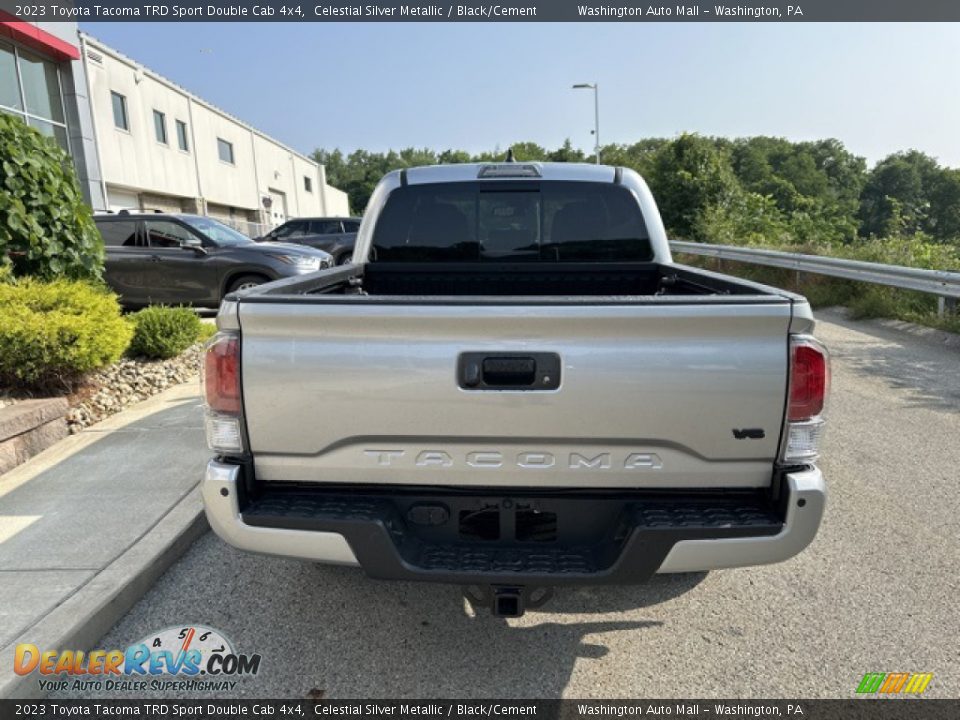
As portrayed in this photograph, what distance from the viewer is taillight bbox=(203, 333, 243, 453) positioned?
2.12m

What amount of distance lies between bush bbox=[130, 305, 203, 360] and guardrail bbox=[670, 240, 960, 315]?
975 cm

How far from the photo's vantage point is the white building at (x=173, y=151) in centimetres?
2252

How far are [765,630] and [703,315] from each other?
1603 millimetres

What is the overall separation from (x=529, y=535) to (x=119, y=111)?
28.2m

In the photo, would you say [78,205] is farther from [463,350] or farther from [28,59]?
[28,59]

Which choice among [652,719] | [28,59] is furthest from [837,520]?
[28,59]

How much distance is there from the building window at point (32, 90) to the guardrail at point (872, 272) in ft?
53.8

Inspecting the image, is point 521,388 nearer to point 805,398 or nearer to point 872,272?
point 805,398

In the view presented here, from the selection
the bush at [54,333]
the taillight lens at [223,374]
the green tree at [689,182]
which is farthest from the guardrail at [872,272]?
the green tree at [689,182]

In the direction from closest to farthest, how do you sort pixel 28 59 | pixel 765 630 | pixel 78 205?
pixel 765 630 < pixel 78 205 < pixel 28 59

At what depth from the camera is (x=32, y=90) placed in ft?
52.1

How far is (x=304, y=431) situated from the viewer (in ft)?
6.97

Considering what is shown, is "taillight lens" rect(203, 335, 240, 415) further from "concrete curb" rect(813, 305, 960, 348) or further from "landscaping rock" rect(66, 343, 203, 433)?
"concrete curb" rect(813, 305, 960, 348)

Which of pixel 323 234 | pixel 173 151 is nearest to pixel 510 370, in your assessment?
pixel 323 234
